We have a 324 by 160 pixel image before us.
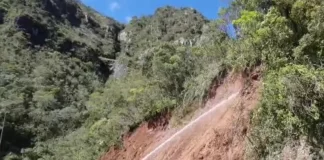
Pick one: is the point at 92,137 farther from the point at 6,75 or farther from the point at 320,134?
the point at 6,75

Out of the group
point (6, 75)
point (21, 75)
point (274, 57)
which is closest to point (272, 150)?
point (274, 57)

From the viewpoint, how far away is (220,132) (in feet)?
34.1

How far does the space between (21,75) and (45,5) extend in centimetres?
3257

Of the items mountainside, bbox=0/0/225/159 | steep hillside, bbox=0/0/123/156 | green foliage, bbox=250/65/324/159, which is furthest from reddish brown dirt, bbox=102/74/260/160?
steep hillside, bbox=0/0/123/156

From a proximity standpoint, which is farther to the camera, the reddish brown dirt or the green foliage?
the reddish brown dirt

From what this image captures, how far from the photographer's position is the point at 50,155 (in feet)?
112

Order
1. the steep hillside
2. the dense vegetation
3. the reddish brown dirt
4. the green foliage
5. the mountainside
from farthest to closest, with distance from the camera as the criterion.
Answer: the steep hillside → the mountainside → the reddish brown dirt → the dense vegetation → the green foliage

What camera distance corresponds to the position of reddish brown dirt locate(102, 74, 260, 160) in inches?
390

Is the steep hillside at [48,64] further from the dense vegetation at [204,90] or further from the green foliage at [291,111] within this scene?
the green foliage at [291,111]

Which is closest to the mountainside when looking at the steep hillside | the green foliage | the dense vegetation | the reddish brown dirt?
the steep hillside

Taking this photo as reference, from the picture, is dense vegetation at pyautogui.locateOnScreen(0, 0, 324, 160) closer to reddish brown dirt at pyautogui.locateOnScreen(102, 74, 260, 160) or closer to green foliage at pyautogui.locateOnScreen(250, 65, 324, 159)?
green foliage at pyautogui.locateOnScreen(250, 65, 324, 159)


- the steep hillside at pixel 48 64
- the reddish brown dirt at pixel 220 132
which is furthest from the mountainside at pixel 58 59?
the reddish brown dirt at pixel 220 132

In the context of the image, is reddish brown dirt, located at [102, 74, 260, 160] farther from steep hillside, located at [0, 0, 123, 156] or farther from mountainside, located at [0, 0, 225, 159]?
steep hillside, located at [0, 0, 123, 156]

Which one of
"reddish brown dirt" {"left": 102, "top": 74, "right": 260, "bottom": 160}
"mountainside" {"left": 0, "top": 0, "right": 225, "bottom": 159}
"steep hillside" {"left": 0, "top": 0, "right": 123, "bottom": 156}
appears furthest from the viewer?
"steep hillside" {"left": 0, "top": 0, "right": 123, "bottom": 156}
